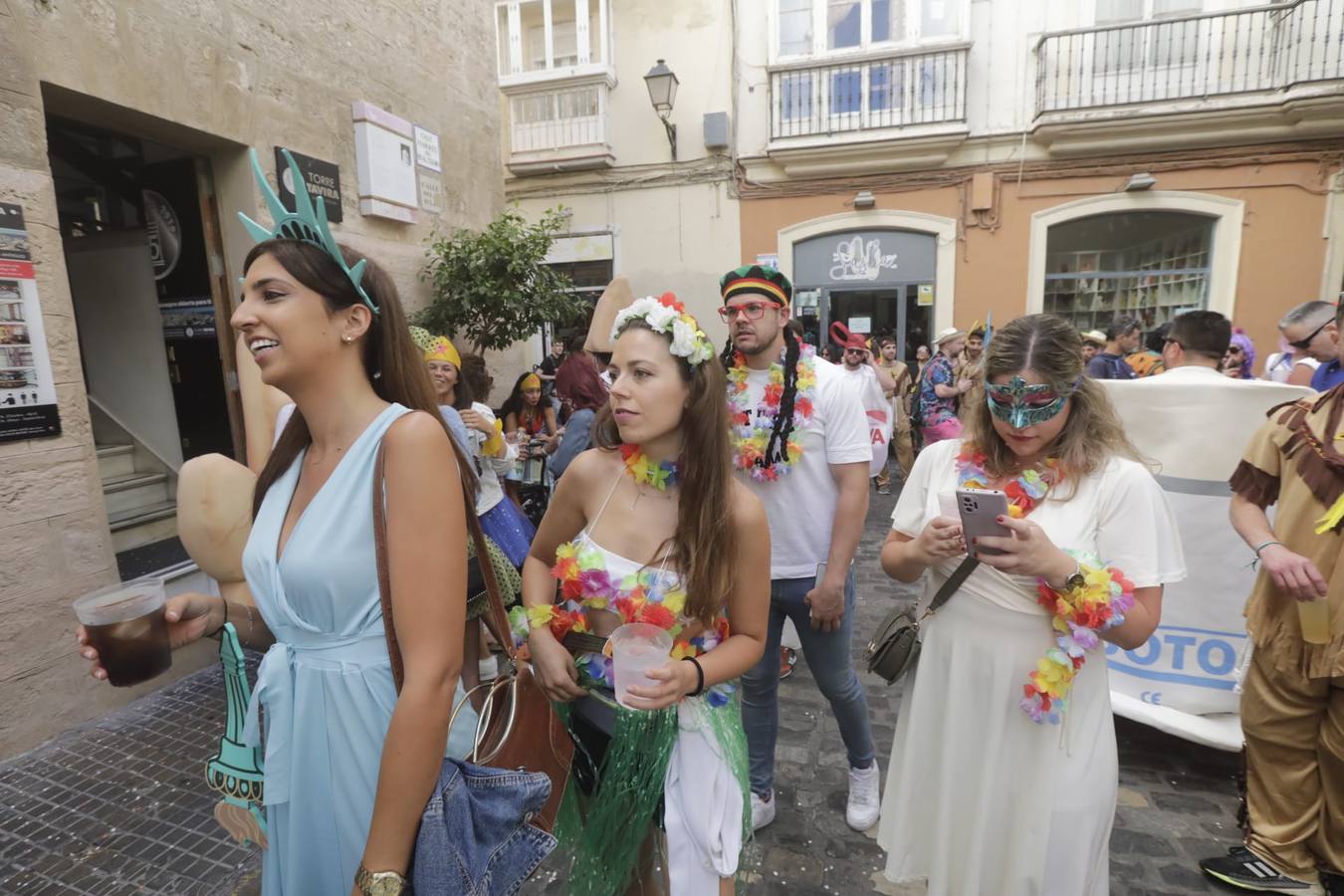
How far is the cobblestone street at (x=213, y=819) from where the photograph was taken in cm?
254

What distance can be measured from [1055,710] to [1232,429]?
221 centimetres

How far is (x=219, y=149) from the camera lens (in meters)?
4.41

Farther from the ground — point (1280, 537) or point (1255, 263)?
point (1255, 263)

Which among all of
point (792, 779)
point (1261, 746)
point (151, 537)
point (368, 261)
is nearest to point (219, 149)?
point (151, 537)

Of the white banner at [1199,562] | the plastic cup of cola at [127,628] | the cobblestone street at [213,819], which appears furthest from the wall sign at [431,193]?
the white banner at [1199,562]

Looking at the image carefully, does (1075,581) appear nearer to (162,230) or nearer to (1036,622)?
(1036,622)

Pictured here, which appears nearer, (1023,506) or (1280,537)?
(1023,506)

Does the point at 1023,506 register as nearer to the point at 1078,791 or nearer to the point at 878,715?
the point at 1078,791

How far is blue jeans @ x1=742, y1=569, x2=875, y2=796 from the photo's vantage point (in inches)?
104

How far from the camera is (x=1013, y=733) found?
187 centimetres

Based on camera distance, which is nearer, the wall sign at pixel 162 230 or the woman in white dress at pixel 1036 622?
the woman in white dress at pixel 1036 622

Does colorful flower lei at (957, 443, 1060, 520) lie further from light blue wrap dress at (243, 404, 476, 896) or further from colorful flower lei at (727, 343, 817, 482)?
light blue wrap dress at (243, 404, 476, 896)

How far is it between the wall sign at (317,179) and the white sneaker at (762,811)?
14.4 feet

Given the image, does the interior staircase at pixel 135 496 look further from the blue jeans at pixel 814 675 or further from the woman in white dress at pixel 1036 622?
the woman in white dress at pixel 1036 622
